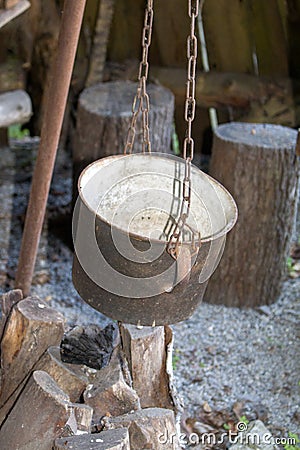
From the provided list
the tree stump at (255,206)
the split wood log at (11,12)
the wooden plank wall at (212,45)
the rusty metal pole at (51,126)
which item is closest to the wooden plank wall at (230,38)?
the wooden plank wall at (212,45)

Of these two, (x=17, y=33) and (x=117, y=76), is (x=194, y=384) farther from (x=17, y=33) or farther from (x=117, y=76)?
(x=17, y=33)

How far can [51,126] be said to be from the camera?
296cm

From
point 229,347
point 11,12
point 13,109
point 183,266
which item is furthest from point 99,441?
point 13,109

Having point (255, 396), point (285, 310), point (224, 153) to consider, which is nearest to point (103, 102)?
point (224, 153)

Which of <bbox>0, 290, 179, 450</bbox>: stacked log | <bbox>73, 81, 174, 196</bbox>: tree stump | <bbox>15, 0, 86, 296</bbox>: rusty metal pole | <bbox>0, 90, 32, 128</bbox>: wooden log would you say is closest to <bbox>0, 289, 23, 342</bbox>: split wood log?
<bbox>0, 290, 179, 450</bbox>: stacked log

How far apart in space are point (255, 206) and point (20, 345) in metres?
1.64

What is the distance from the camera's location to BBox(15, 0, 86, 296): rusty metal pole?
2.86 metres

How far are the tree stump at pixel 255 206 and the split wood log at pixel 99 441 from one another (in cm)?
173

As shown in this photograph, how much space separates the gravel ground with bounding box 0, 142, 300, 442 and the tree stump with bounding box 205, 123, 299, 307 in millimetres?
126

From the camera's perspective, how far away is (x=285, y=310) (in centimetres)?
389

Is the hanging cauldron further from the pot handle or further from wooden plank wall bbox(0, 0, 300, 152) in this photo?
wooden plank wall bbox(0, 0, 300, 152)

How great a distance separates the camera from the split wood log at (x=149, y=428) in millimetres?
2305

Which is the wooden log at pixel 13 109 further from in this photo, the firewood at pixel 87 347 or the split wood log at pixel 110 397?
the split wood log at pixel 110 397

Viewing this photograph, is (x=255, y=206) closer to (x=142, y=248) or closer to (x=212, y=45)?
(x=142, y=248)
